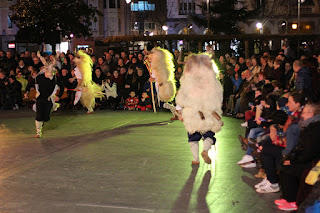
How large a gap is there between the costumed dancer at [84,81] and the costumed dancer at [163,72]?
3.25 m

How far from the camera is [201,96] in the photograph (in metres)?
8.99

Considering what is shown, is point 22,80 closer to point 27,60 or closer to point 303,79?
point 27,60

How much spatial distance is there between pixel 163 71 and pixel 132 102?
13.1 feet

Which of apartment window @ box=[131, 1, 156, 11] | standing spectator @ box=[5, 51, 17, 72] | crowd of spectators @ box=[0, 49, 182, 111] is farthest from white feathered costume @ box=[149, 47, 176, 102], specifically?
apartment window @ box=[131, 1, 156, 11]

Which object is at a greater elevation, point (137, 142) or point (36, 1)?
point (36, 1)

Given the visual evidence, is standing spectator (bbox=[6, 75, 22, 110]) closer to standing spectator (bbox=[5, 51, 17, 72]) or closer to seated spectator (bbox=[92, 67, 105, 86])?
standing spectator (bbox=[5, 51, 17, 72])

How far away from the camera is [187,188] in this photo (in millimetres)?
7566

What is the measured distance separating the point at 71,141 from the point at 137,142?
5.20ft

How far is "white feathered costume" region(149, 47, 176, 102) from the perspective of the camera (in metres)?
14.6

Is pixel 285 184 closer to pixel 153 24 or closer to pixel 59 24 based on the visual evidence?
pixel 59 24

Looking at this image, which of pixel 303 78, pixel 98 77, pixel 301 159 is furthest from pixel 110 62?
pixel 301 159

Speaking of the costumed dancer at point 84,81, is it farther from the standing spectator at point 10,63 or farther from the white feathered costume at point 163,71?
the standing spectator at point 10,63

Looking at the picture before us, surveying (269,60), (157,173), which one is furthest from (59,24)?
(157,173)

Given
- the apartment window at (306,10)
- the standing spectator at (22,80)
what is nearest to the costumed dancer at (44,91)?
the standing spectator at (22,80)
